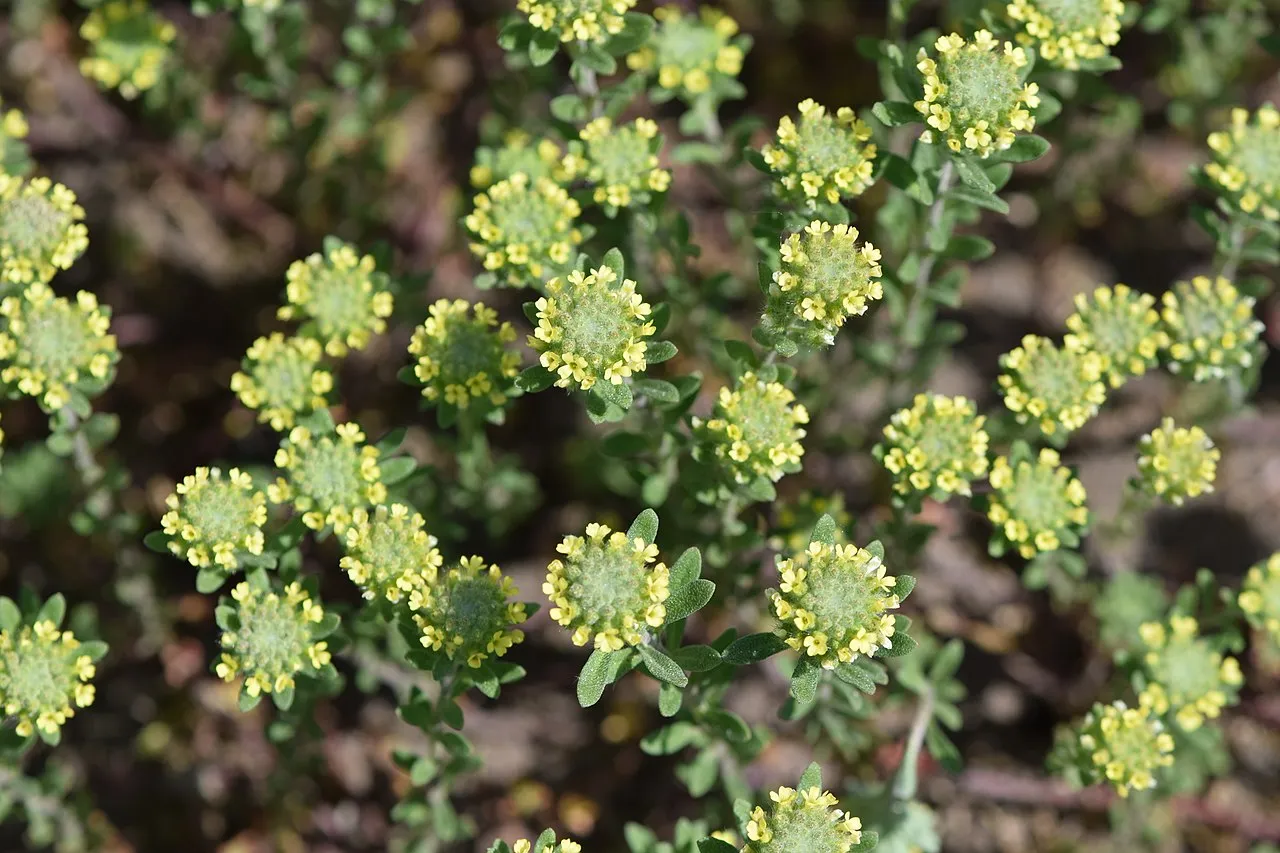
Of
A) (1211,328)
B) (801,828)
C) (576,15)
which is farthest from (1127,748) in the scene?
(576,15)

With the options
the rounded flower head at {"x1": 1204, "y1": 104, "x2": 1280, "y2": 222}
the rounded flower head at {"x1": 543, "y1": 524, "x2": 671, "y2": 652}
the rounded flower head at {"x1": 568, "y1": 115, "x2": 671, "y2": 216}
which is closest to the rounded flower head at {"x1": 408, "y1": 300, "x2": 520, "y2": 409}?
the rounded flower head at {"x1": 568, "y1": 115, "x2": 671, "y2": 216}

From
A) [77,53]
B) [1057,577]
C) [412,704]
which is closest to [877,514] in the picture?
[1057,577]

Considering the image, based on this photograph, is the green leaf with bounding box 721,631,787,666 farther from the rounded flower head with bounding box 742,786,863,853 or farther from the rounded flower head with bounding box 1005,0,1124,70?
the rounded flower head with bounding box 1005,0,1124,70

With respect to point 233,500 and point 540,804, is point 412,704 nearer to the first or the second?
point 233,500

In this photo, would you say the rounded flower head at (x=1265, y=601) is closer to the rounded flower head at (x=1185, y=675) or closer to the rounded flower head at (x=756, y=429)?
the rounded flower head at (x=1185, y=675)

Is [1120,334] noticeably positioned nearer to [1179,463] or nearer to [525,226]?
[1179,463]

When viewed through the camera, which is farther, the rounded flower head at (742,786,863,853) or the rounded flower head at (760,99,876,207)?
the rounded flower head at (760,99,876,207)
